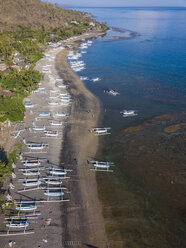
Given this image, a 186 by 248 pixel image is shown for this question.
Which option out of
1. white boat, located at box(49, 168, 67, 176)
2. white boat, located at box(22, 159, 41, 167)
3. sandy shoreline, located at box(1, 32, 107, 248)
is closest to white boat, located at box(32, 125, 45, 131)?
sandy shoreline, located at box(1, 32, 107, 248)

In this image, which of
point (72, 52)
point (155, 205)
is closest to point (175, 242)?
point (155, 205)

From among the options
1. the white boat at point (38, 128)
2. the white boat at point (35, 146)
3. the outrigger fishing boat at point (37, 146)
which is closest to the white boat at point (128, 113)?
the white boat at point (38, 128)

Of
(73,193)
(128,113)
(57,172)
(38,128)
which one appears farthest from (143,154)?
(38,128)

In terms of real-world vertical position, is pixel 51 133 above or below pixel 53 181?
above

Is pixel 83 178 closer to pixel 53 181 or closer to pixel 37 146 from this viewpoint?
pixel 53 181

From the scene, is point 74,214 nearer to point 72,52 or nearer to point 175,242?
point 175,242

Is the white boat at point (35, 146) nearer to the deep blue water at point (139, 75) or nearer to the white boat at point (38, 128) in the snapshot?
the white boat at point (38, 128)

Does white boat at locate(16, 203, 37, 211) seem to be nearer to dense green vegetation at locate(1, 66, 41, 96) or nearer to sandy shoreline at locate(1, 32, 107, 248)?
sandy shoreline at locate(1, 32, 107, 248)
